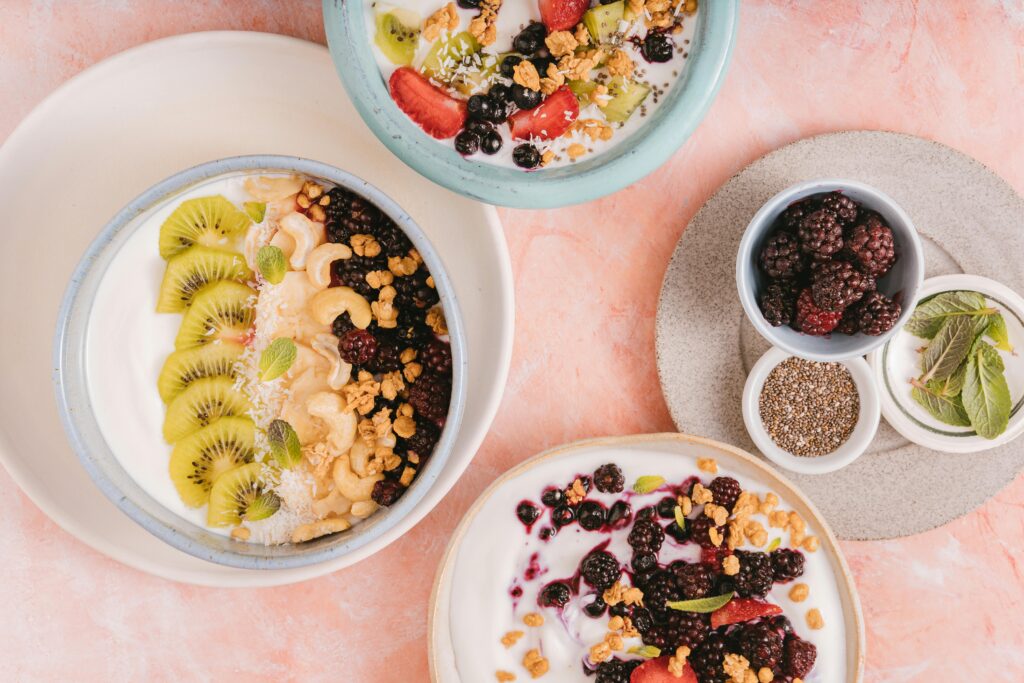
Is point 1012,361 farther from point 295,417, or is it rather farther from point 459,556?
point 295,417

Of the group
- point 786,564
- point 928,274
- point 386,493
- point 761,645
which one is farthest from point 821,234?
point 386,493

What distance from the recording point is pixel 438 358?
105 centimetres

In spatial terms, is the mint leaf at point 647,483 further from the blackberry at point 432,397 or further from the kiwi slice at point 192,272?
Result: the kiwi slice at point 192,272

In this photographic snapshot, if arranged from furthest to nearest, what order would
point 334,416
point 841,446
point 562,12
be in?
point 841,446 → point 334,416 → point 562,12

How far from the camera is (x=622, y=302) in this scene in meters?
1.21

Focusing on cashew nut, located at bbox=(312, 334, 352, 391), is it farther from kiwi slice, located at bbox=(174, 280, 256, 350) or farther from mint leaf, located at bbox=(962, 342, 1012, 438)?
mint leaf, located at bbox=(962, 342, 1012, 438)

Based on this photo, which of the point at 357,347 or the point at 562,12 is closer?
the point at 562,12

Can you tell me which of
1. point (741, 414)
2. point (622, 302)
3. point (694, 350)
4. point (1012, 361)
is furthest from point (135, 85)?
point (1012, 361)

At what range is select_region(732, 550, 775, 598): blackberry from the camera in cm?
110

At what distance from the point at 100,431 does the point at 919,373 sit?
1.23 m

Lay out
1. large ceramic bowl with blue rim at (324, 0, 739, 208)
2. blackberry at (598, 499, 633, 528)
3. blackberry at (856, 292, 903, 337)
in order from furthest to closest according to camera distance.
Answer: blackberry at (598, 499, 633, 528) < blackberry at (856, 292, 903, 337) < large ceramic bowl with blue rim at (324, 0, 739, 208)

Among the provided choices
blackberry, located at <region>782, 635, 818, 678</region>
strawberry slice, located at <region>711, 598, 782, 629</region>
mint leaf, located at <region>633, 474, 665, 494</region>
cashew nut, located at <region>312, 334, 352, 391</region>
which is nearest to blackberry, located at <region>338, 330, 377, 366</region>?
cashew nut, located at <region>312, 334, 352, 391</region>

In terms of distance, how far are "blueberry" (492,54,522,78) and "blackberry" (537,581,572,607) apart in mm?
755

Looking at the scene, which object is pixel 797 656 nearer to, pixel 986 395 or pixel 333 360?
pixel 986 395
